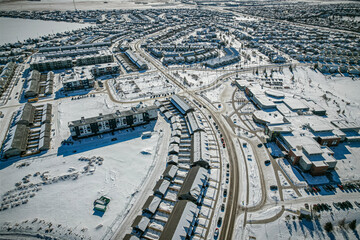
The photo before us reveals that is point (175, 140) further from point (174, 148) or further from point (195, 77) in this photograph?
point (195, 77)

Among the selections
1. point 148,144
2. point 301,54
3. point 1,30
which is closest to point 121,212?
point 148,144

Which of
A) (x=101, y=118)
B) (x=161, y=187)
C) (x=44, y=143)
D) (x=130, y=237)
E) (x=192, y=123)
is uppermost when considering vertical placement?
(x=101, y=118)

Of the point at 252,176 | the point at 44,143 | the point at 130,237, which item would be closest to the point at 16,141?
the point at 44,143

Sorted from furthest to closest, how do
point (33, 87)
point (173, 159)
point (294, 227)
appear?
1. point (33, 87)
2. point (173, 159)
3. point (294, 227)

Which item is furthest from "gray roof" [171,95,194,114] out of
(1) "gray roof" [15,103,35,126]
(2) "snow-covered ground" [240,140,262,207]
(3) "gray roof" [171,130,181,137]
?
(1) "gray roof" [15,103,35,126]

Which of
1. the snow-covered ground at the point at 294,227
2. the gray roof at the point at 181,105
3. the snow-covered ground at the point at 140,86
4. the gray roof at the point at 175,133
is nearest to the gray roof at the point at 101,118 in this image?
the gray roof at the point at 181,105

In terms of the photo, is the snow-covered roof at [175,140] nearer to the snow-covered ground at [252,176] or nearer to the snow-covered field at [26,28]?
the snow-covered ground at [252,176]

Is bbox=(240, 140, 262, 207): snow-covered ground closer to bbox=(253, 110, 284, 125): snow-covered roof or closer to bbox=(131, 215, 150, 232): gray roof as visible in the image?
bbox=(253, 110, 284, 125): snow-covered roof
